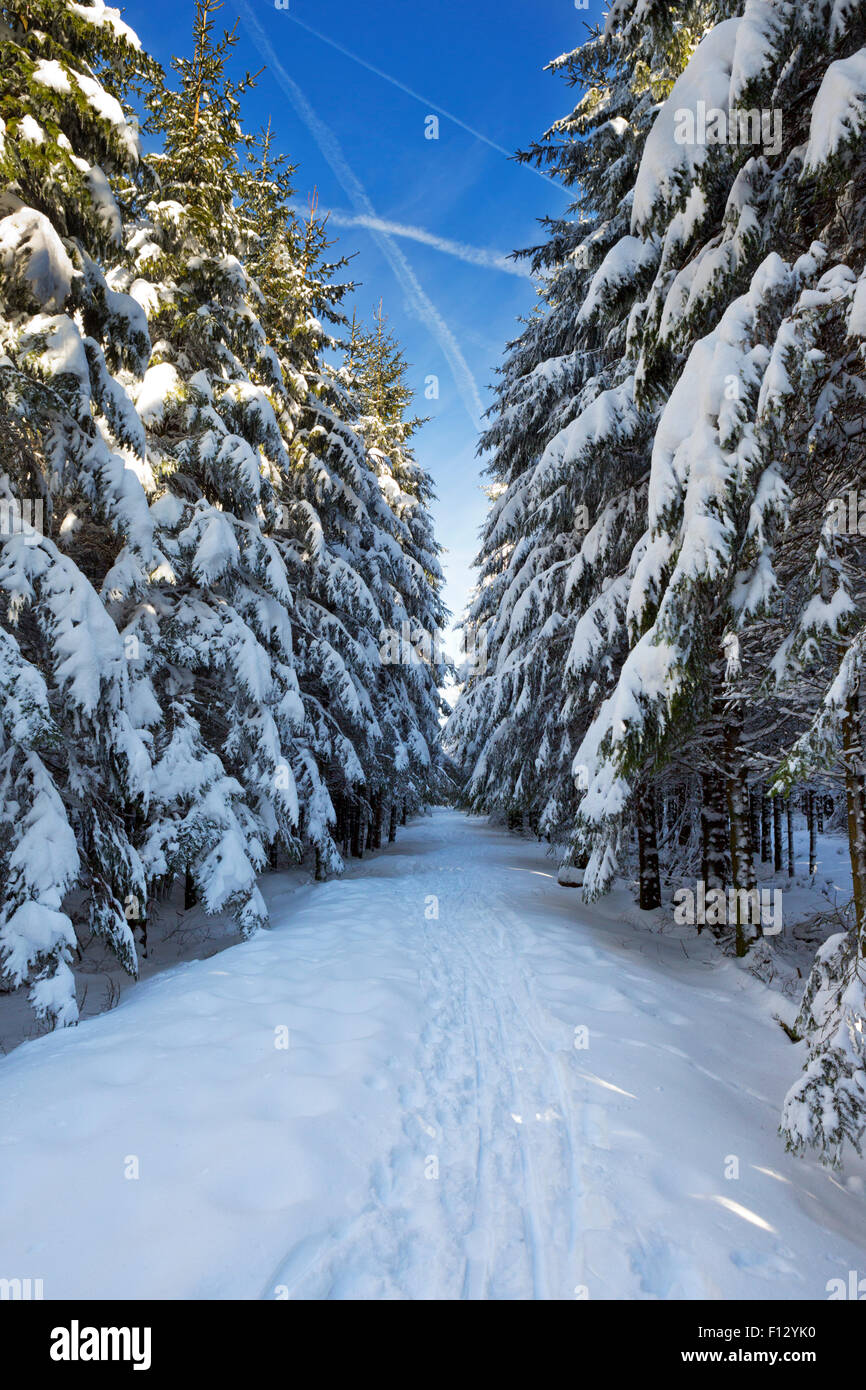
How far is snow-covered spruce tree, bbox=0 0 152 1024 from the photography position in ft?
17.4

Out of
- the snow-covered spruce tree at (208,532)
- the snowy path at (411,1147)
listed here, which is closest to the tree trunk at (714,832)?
the snowy path at (411,1147)

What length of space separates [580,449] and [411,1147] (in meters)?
7.49

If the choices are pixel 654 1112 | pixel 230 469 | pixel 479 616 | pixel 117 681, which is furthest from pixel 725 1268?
pixel 479 616

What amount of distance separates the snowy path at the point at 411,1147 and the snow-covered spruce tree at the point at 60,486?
1.27m

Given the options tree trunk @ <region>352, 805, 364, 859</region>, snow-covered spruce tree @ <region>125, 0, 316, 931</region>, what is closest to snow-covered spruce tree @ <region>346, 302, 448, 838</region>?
tree trunk @ <region>352, 805, 364, 859</region>

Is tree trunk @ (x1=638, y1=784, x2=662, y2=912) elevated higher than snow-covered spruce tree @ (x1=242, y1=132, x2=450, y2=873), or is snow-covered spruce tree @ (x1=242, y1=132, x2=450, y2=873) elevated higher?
snow-covered spruce tree @ (x1=242, y1=132, x2=450, y2=873)

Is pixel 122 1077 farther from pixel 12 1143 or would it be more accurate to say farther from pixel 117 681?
pixel 117 681

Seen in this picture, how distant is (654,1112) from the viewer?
402 cm

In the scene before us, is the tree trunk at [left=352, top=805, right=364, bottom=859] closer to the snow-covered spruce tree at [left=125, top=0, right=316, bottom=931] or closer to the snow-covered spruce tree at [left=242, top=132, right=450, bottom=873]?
the snow-covered spruce tree at [left=242, top=132, right=450, bottom=873]

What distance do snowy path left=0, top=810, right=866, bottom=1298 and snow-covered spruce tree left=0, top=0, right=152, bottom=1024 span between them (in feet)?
4.16

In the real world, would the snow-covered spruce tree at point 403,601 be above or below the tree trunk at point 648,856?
above

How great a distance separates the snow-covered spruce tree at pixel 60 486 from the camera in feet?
17.4

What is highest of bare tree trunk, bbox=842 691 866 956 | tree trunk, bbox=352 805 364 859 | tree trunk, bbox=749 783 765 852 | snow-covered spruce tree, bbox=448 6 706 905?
snow-covered spruce tree, bbox=448 6 706 905

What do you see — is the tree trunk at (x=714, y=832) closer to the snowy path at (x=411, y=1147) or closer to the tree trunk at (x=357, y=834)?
the snowy path at (x=411, y=1147)
